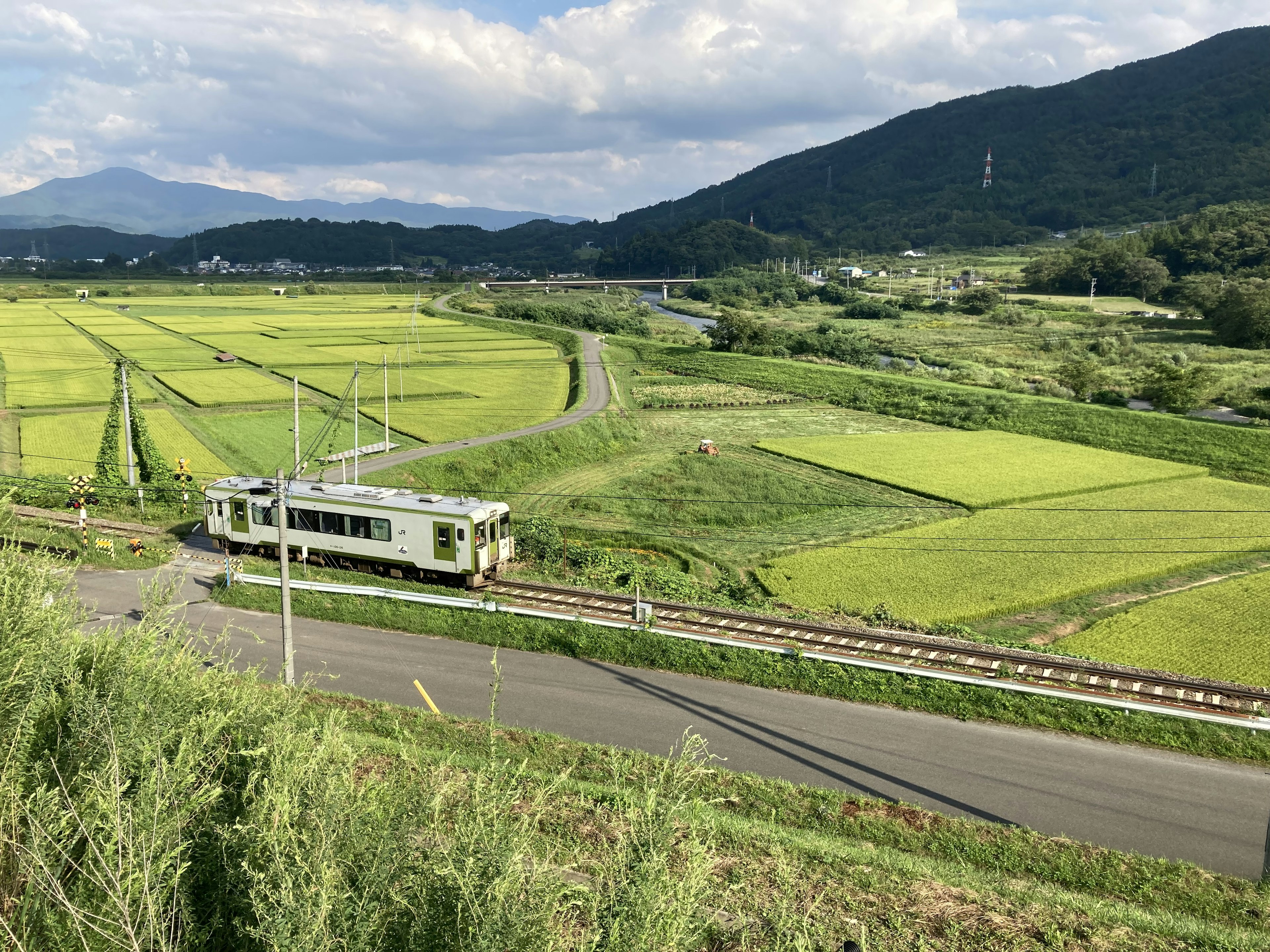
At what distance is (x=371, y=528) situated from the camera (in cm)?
2545

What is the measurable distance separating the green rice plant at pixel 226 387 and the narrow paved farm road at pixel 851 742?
95.3 ft

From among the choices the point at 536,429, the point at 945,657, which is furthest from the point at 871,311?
the point at 945,657

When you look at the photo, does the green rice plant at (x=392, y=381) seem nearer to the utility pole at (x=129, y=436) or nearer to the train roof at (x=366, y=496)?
the utility pole at (x=129, y=436)

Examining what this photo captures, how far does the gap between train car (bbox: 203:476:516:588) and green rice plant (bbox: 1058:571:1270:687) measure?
52.4 feet

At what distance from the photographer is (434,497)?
25.4 m

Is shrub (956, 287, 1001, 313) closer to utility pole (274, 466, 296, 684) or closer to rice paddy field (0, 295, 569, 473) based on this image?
rice paddy field (0, 295, 569, 473)

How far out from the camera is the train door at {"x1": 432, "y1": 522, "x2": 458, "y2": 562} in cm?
2442

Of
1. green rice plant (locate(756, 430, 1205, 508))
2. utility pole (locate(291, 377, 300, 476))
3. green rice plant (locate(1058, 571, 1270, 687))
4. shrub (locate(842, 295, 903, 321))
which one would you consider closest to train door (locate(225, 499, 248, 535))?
utility pole (locate(291, 377, 300, 476))

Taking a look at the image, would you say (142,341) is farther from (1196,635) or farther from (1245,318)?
(1245,318)

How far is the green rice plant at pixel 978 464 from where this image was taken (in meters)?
36.4

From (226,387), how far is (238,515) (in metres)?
27.6

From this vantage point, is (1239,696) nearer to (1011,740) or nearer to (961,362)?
(1011,740)

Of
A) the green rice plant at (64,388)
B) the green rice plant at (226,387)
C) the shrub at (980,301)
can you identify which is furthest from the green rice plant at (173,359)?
the shrub at (980,301)

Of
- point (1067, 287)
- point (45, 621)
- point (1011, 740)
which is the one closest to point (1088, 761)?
point (1011, 740)
